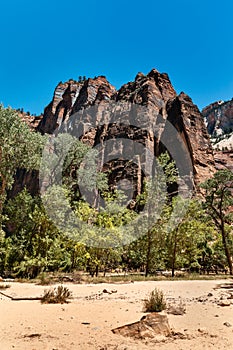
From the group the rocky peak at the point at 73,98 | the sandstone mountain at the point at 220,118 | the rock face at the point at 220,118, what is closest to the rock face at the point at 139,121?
the rocky peak at the point at 73,98

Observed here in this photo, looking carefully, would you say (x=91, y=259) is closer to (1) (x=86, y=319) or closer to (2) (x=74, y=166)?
(2) (x=74, y=166)

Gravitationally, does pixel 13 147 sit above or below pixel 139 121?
below

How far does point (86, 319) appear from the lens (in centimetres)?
594

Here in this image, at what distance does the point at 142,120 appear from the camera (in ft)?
196

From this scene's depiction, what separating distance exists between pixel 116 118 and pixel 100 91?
14.8 meters

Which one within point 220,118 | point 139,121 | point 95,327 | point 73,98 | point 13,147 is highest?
point 220,118

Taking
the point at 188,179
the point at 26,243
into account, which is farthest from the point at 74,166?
the point at 188,179

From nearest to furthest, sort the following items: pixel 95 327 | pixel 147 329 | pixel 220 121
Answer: pixel 147 329
pixel 95 327
pixel 220 121

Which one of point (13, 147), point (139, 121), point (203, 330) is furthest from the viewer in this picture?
point (139, 121)

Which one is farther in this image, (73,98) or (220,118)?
(220,118)

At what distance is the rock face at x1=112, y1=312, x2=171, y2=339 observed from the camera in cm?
469

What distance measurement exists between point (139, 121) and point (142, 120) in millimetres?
643

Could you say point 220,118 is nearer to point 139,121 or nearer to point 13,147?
point 139,121

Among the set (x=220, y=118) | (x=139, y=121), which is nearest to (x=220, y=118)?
(x=220, y=118)
